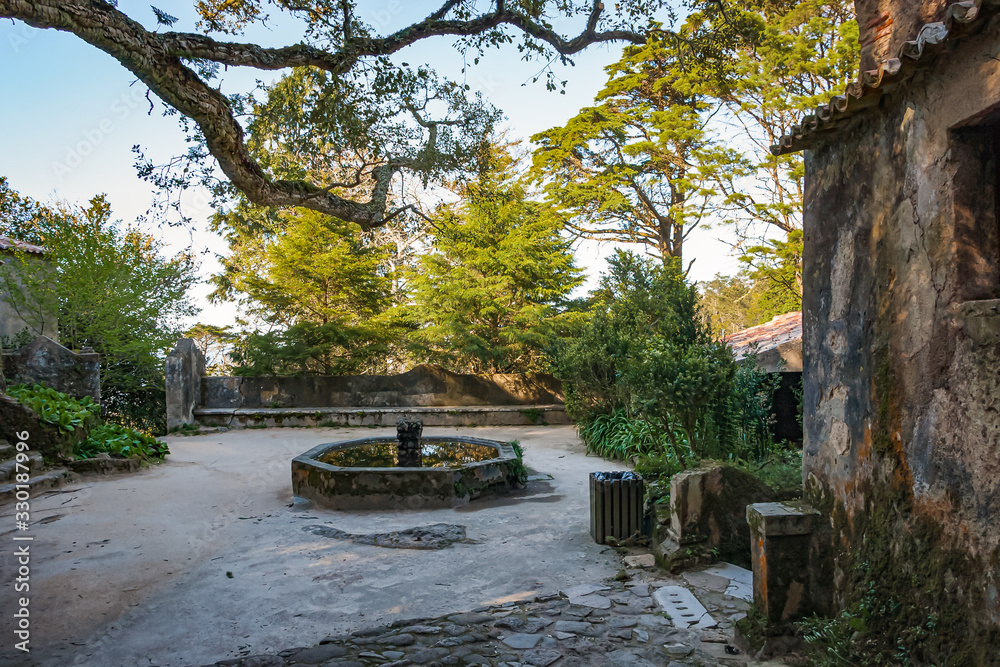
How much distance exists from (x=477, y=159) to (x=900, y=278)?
6.74 meters

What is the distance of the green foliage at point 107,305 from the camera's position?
12.6 meters

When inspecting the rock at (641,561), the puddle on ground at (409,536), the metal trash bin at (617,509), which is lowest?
the rock at (641,561)

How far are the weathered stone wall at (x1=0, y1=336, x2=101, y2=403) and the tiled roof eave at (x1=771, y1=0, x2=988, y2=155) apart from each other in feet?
38.7

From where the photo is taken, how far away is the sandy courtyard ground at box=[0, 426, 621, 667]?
3.87m

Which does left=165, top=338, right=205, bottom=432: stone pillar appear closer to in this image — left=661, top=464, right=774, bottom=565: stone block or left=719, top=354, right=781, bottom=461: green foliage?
left=719, top=354, right=781, bottom=461: green foliage

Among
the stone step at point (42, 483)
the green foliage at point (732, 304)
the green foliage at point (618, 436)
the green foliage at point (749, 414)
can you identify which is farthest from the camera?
the green foliage at point (732, 304)

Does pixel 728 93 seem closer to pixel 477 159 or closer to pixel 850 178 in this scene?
pixel 477 159

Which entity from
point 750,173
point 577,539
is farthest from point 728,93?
point 577,539

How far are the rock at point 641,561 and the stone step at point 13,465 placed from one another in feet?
24.1

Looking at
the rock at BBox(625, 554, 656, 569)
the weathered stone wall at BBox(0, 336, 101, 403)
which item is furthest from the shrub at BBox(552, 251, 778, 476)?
the weathered stone wall at BBox(0, 336, 101, 403)

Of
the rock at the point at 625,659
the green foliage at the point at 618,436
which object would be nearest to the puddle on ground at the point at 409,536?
the rock at the point at 625,659

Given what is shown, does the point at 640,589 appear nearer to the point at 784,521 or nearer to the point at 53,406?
the point at 784,521

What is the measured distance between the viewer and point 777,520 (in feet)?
12.1

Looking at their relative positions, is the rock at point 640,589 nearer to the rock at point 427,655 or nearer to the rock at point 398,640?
the rock at point 427,655
